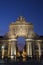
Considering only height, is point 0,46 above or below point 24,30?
below

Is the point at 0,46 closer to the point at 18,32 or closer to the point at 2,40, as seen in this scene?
the point at 2,40

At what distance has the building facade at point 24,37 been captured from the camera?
6334 cm

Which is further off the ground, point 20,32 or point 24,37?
point 20,32

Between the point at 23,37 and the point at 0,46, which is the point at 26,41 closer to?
the point at 23,37

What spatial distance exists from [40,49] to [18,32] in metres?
7.90

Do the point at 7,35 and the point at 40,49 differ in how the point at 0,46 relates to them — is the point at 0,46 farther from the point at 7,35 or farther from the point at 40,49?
the point at 40,49

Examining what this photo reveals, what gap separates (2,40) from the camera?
64688 mm

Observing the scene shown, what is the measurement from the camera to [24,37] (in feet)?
211

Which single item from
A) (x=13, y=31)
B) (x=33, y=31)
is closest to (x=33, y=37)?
(x=33, y=31)

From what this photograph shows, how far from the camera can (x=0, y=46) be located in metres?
65.3

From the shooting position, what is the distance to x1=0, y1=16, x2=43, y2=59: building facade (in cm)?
6334

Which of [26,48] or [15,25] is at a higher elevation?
[15,25]

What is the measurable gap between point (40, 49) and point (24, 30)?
7.07m

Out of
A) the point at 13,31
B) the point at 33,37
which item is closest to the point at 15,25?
the point at 13,31
